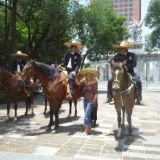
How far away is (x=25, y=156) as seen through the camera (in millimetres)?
8422

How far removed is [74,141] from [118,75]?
6.42 feet

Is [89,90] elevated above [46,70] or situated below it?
below

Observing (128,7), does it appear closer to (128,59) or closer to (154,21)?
(154,21)

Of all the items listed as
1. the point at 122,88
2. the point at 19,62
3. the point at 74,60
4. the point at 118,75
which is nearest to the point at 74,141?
the point at 122,88

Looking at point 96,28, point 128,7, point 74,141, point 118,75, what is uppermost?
point 128,7

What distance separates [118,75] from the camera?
9.80 metres

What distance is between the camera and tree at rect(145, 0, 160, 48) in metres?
42.8

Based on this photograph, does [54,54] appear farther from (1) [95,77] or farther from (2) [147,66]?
(2) [147,66]

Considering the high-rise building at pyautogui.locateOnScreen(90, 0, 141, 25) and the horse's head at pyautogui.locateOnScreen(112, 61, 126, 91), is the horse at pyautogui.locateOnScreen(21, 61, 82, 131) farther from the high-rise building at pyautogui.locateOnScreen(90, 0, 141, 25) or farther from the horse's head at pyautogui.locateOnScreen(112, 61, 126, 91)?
the high-rise building at pyautogui.locateOnScreen(90, 0, 141, 25)

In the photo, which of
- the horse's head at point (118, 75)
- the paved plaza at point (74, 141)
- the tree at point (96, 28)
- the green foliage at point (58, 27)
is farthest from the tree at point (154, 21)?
the horse's head at point (118, 75)

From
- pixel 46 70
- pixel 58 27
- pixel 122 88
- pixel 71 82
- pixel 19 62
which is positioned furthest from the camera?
pixel 58 27

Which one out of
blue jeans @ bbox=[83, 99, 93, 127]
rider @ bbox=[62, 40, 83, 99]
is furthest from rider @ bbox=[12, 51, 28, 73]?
blue jeans @ bbox=[83, 99, 93, 127]

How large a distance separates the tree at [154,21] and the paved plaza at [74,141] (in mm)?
30197

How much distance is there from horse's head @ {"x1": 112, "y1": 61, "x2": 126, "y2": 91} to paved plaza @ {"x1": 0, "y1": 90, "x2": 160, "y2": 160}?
140cm
